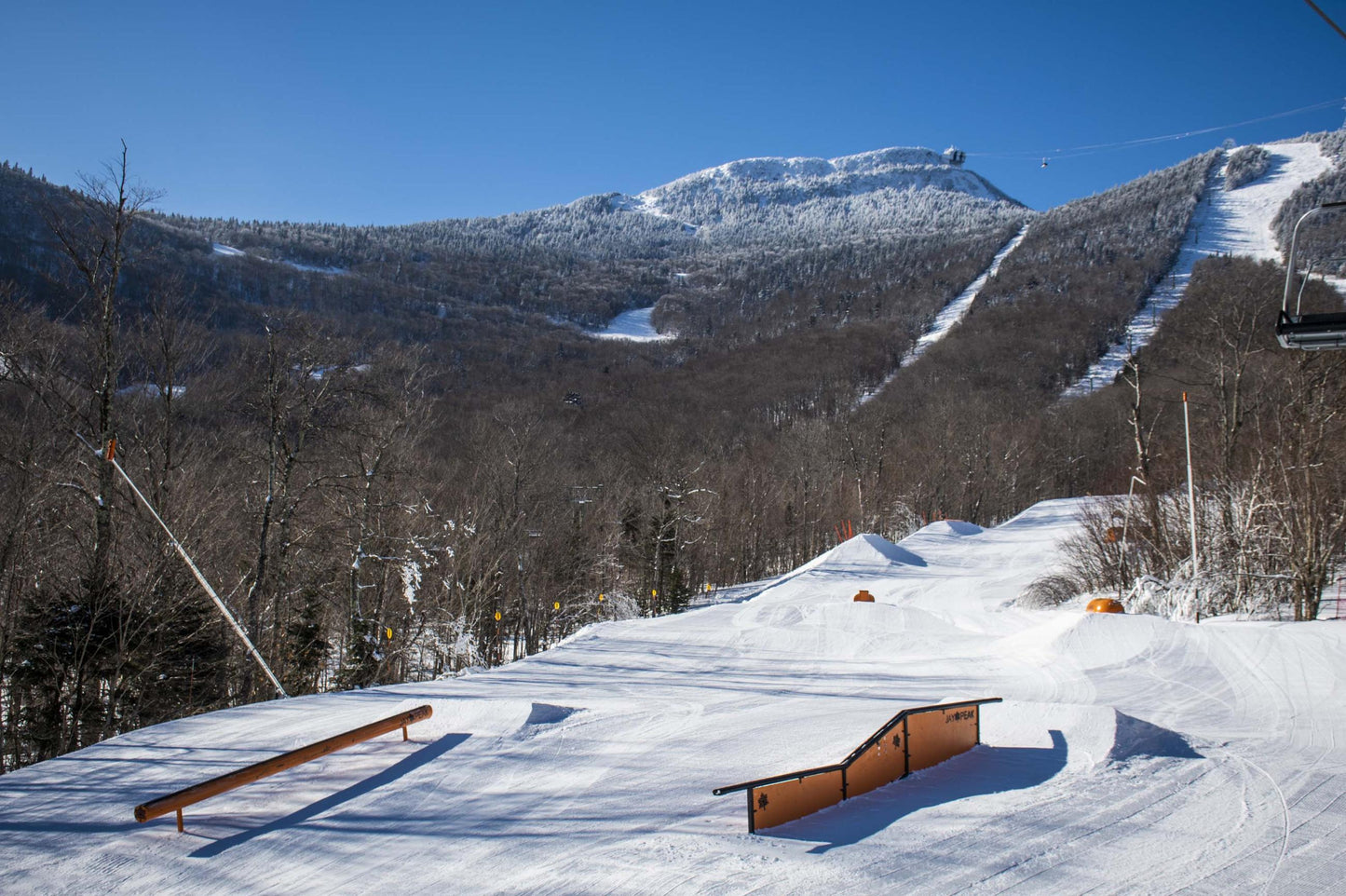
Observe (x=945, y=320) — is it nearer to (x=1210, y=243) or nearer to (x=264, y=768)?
(x=1210, y=243)

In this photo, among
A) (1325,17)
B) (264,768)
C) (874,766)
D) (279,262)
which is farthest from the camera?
(279,262)

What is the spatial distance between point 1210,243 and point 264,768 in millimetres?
196214

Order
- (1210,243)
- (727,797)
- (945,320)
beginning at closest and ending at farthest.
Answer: (727,797)
(945,320)
(1210,243)

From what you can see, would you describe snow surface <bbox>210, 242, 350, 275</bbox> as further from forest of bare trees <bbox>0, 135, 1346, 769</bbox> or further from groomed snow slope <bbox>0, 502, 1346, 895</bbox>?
groomed snow slope <bbox>0, 502, 1346, 895</bbox>

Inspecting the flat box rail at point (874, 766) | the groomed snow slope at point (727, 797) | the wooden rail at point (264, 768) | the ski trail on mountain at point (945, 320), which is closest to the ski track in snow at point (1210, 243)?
the ski trail on mountain at point (945, 320)

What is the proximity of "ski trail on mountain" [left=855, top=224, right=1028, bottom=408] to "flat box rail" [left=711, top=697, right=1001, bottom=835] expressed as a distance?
94.8 meters

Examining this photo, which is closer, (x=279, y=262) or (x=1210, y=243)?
Result: (x=1210, y=243)

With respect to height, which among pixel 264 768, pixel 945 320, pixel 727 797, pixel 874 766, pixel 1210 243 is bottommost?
pixel 727 797

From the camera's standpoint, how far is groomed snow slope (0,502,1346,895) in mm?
Answer: 4512

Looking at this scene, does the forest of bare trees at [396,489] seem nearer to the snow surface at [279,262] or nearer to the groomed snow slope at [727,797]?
the groomed snow slope at [727,797]

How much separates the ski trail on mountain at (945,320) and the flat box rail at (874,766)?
94.8 metres

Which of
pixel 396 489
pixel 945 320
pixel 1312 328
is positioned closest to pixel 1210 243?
pixel 945 320

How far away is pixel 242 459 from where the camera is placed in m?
18.1

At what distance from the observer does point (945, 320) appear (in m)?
147
